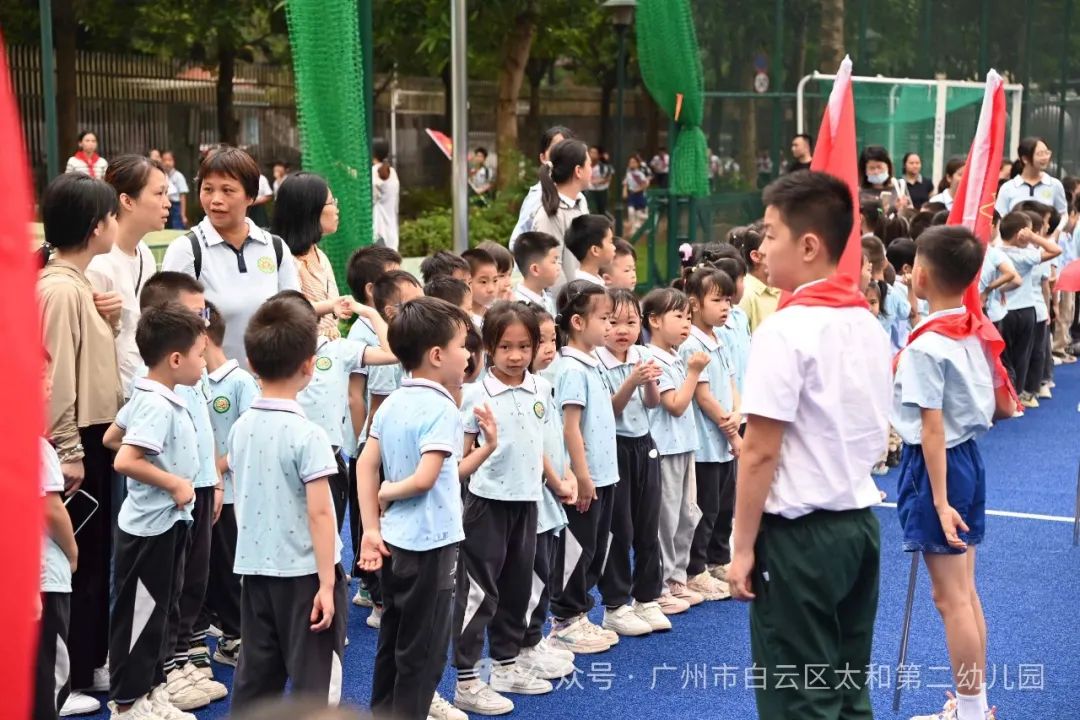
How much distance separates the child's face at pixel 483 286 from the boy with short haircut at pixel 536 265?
12cm

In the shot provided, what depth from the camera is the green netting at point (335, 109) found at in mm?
6562

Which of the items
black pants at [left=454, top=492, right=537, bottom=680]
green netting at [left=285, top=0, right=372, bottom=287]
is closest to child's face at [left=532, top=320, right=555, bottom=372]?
black pants at [left=454, top=492, right=537, bottom=680]

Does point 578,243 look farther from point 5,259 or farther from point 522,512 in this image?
point 5,259

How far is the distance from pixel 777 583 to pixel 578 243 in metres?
3.06

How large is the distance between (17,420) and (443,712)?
3.66 meters

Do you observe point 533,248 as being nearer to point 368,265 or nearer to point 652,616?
point 368,265

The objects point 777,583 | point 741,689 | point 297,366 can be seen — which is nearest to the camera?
point 777,583

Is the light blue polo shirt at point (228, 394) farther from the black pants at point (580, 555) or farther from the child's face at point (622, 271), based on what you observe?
the child's face at point (622, 271)

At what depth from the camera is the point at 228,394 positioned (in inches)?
173

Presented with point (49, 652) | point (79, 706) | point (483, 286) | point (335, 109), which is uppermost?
point (335, 109)

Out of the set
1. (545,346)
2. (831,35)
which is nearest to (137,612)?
(545,346)

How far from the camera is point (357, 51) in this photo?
682 centimetres

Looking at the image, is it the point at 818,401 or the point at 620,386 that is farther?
the point at 620,386

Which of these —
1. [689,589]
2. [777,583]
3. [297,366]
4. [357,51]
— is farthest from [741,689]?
[357,51]
